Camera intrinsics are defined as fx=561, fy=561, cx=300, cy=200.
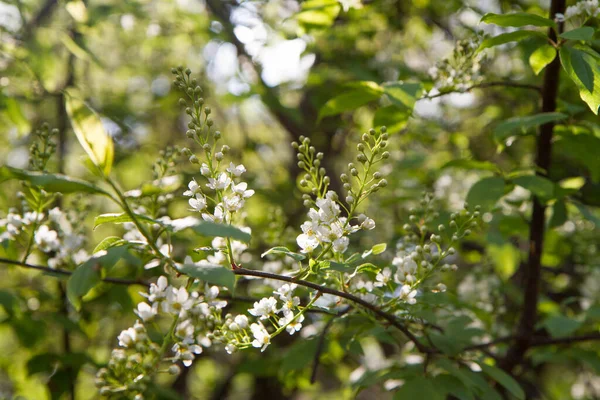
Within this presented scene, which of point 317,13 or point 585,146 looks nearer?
point 585,146

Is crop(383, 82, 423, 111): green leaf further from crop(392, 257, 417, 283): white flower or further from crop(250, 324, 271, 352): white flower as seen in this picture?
crop(250, 324, 271, 352): white flower

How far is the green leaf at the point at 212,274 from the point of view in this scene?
1.19 meters

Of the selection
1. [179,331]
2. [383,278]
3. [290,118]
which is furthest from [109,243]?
[290,118]

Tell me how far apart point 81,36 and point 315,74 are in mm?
2026

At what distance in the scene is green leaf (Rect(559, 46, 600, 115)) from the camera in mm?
1639

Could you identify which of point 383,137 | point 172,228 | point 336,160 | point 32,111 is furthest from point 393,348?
point 32,111

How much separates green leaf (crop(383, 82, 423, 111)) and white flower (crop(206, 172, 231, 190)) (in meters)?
0.70

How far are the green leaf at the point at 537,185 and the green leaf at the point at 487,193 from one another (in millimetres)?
68

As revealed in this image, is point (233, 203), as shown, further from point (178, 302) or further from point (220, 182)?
point (178, 302)

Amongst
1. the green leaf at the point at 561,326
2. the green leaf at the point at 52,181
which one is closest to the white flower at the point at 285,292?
the green leaf at the point at 52,181

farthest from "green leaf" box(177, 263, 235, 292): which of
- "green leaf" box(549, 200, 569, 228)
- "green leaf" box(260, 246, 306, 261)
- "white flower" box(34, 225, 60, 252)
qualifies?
"green leaf" box(549, 200, 569, 228)

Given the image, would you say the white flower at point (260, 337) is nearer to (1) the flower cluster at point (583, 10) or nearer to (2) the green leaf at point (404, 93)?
(2) the green leaf at point (404, 93)

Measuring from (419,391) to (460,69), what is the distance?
1.24 meters

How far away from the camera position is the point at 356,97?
217 cm
